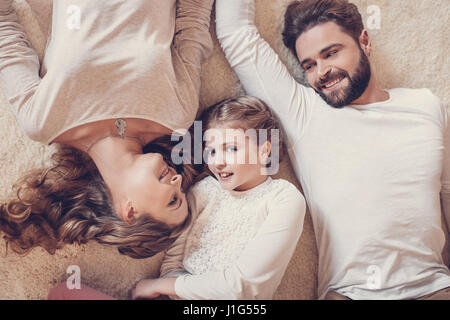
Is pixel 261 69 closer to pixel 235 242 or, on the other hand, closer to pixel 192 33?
pixel 192 33

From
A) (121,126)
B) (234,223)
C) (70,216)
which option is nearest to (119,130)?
(121,126)

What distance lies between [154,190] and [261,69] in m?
0.52

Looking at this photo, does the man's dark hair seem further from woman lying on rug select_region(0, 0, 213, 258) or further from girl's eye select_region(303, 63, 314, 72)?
woman lying on rug select_region(0, 0, 213, 258)

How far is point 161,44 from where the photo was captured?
1.01 m

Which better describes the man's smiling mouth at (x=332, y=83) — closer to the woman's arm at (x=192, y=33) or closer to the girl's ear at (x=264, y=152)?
the girl's ear at (x=264, y=152)

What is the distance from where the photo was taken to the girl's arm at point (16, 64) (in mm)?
971

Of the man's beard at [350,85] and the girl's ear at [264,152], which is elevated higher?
the man's beard at [350,85]

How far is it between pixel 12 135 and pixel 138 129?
414mm

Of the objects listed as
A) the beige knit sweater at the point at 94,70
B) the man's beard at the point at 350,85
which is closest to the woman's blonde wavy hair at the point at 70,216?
the beige knit sweater at the point at 94,70

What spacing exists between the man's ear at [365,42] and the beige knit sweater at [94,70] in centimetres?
63

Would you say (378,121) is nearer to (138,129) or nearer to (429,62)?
(429,62)

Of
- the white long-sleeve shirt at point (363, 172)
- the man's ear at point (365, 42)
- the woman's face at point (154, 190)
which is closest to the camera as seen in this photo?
the woman's face at point (154, 190)

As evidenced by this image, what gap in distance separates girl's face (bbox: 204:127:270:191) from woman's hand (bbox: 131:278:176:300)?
33cm

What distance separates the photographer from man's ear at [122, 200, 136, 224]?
94 cm
